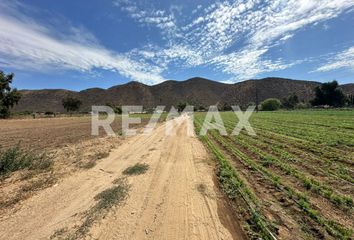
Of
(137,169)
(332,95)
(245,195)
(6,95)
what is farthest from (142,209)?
(332,95)

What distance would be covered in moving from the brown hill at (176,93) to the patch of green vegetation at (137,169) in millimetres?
109029

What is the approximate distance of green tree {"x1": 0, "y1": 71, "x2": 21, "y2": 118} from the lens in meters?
55.0

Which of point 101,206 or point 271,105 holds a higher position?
point 271,105

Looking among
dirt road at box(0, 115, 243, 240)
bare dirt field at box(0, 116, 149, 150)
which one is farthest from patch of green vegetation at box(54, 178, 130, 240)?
bare dirt field at box(0, 116, 149, 150)

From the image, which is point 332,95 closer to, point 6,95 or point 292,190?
point 292,190

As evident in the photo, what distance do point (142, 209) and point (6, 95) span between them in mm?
68950

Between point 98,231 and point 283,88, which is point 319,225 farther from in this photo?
point 283,88

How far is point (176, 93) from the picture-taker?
14250 centimetres

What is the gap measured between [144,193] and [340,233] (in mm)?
4304

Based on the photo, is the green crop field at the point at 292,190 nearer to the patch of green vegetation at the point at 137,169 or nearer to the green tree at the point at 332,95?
the patch of green vegetation at the point at 137,169

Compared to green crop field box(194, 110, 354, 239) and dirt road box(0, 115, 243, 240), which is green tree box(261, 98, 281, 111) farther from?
dirt road box(0, 115, 243, 240)

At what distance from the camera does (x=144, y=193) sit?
5.98 metres

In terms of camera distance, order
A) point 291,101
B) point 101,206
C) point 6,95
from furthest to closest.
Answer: point 291,101, point 6,95, point 101,206

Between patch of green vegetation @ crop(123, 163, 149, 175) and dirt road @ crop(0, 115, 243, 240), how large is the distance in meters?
0.28
